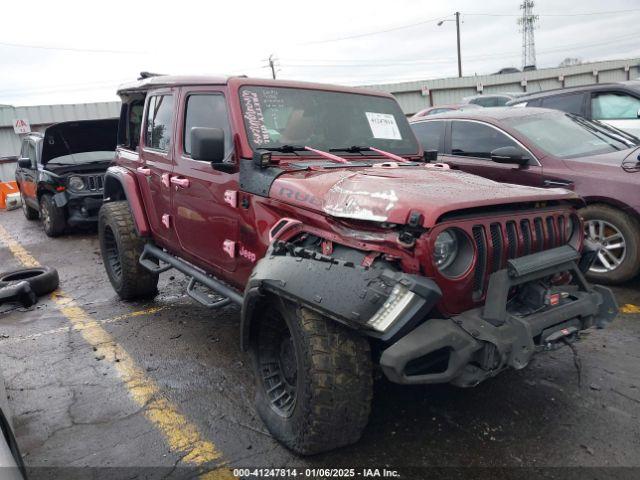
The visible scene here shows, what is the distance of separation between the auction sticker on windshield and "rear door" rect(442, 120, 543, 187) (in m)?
1.73

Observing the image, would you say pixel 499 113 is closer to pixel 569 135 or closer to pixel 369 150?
pixel 569 135

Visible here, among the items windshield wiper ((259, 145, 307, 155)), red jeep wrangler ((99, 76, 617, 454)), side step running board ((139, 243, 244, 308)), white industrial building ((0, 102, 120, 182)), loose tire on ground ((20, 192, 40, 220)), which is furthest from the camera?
white industrial building ((0, 102, 120, 182))

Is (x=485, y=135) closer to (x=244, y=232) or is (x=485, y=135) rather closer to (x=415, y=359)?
(x=244, y=232)

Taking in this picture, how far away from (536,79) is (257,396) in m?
29.5

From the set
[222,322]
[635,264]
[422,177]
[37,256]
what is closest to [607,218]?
[635,264]

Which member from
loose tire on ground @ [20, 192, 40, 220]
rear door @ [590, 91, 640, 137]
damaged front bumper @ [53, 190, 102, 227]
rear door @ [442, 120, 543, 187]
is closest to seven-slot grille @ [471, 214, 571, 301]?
rear door @ [442, 120, 543, 187]

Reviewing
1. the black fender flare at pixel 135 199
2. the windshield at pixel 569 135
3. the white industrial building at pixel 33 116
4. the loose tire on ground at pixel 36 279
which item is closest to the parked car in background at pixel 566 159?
the windshield at pixel 569 135

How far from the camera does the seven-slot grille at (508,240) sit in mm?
2383

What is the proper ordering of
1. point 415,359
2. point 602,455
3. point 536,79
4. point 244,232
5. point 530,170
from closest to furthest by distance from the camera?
point 415,359
point 602,455
point 244,232
point 530,170
point 536,79

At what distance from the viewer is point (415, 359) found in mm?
2170

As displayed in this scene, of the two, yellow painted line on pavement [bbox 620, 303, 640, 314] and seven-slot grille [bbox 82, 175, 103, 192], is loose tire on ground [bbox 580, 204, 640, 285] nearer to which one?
yellow painted line on pavement [bbox 620, 303, 640, 314]

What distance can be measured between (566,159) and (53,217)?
8.04 meters

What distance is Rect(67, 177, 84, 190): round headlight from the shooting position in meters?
8.48

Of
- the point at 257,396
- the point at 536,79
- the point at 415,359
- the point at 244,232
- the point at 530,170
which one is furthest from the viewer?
the point at 536,79
